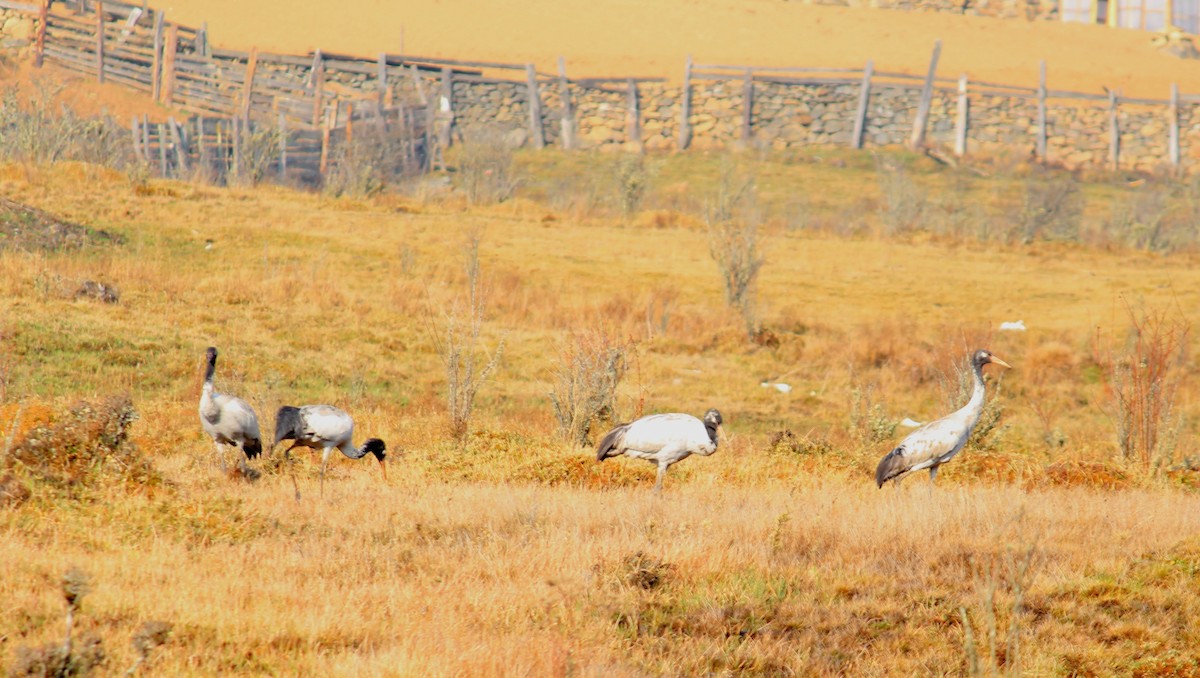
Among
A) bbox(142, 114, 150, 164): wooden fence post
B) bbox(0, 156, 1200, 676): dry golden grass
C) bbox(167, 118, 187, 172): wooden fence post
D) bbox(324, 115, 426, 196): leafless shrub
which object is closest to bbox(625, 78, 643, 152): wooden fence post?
bbox(324, 115, 426, 196): leafless shrub

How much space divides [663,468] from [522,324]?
9.98 meters

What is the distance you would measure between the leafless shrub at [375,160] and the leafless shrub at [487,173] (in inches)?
67.2

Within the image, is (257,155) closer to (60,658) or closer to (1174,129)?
(60,658)

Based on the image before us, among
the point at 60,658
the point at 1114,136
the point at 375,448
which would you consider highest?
the point at 1114,136

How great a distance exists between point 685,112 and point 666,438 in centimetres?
3448

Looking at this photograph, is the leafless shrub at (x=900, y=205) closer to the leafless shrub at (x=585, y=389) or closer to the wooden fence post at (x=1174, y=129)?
the wooden fence post at (x=1174, y=129)

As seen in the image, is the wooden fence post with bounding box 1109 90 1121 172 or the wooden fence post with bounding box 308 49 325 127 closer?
the wooden fence post with bounding box 308 49 325 127

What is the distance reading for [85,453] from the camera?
28.3 ft

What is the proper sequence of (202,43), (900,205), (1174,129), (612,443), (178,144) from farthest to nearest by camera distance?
(1174,129) → (202,43) → (178,144) → (900,205) → (612,443)

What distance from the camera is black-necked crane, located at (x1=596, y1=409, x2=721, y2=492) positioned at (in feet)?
32.8

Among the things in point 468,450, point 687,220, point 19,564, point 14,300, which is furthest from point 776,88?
point 19,564

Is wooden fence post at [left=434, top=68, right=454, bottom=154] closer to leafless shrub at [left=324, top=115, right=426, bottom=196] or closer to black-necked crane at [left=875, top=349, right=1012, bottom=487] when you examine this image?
leafless shrub at [left=324, top=115, right=426, bottom=196]

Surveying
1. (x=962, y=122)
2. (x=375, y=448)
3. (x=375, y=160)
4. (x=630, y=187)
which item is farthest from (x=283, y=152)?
(x=375, y=448)

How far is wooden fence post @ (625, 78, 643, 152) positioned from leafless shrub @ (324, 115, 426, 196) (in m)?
7.87
